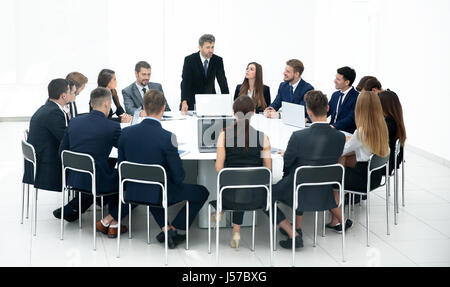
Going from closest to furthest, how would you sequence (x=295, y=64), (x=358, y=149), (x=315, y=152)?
(x=315, y=152) → (x=358, y=149) → (x=295, y=64)

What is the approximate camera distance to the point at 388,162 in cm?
525

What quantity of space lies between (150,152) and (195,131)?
4.17ft

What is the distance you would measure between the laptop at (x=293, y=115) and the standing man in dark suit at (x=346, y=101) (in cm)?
36

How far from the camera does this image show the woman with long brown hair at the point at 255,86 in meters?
6.77

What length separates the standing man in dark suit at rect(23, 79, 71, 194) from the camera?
5.22 m

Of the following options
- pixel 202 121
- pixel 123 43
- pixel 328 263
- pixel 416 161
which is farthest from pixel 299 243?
pixel 123 43

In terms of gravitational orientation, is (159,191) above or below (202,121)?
below

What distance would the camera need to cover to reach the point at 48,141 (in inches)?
207

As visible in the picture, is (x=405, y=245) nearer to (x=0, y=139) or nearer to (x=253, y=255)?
(x=253, y=255)

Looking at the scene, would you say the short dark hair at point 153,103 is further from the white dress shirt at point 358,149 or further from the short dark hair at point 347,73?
the short dark hair at point 347,73

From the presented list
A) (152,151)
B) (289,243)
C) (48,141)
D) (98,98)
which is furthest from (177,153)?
(48,141)

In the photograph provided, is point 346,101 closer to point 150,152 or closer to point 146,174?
point 150,152
